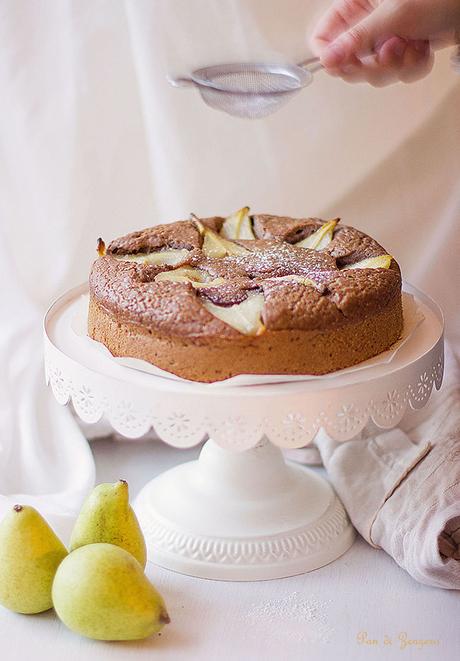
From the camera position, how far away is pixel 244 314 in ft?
4.80

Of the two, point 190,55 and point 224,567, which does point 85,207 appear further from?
point 224,567

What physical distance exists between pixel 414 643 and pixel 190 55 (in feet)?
3.88

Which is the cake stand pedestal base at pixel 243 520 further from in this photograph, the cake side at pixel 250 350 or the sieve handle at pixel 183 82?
the sieve handle at pixel 183 82

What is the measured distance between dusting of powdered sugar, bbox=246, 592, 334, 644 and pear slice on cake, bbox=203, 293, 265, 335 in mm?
434

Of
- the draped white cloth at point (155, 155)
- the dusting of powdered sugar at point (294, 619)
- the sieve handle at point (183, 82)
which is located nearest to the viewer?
the dusting of powdered sugar at point (294, 619)

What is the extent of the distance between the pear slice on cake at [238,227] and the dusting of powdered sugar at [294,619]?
2.11ft

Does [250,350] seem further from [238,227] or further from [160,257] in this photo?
[238,227]

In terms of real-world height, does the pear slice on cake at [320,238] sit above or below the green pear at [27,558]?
above

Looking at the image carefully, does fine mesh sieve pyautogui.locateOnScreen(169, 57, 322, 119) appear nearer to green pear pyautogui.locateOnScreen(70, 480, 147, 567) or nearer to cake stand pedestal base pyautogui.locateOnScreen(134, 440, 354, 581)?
cake stand pedestal base pyautogui.locateOnScreen(134, 440, 354, 581)

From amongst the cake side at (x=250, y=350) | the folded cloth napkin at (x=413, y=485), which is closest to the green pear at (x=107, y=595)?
the cake side at (x=250, y=350)

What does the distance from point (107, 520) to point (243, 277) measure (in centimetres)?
44

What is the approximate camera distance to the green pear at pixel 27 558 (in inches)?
55.5

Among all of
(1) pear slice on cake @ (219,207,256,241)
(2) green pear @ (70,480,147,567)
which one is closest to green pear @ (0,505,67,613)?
(2) green pear @ (70,480,147,567)

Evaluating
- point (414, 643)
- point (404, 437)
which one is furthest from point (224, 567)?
point (404, 437)
